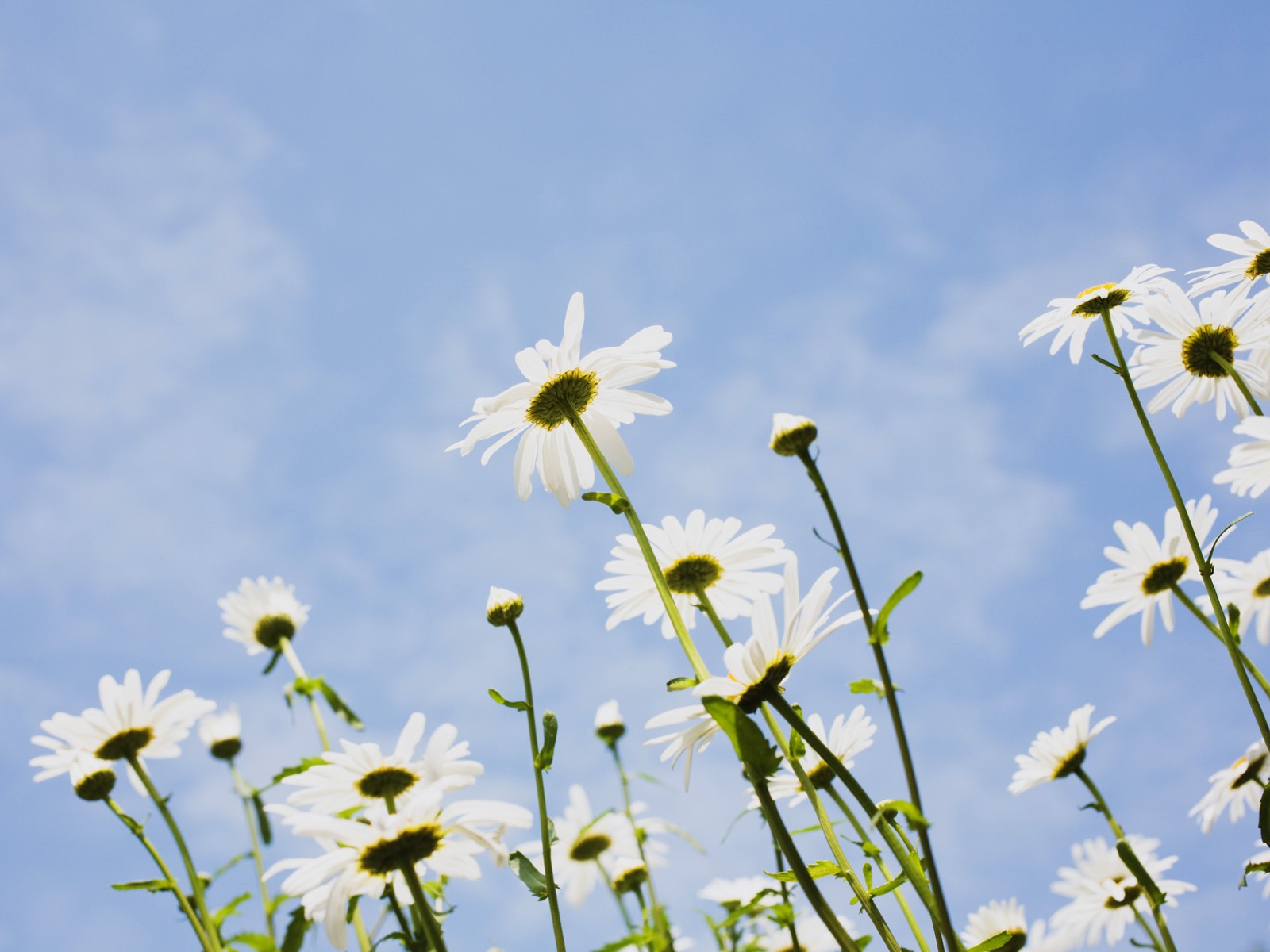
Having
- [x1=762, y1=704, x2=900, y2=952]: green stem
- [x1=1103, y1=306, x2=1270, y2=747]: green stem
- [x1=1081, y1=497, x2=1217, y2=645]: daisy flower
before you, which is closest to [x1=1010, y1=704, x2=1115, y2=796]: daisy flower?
[x1=1081, y1=497, x2=1217, y2=645]: daisy flower

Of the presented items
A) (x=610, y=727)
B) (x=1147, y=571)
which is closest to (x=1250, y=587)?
(x=1147, y=571)

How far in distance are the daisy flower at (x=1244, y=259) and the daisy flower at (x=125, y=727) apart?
3488 mm

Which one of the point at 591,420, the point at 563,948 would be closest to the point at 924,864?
the point at 563,948

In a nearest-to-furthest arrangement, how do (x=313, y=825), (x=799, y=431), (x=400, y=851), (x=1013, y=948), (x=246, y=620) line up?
(x=313, y=825)
(x=400, y=851)
(x=799, y=431)
(x=1013, y=948)
(x=246, y=620)

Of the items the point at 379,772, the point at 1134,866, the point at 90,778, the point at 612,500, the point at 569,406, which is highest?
the point at 569,406

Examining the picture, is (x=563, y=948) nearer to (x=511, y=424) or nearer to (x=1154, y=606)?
(x=511, y=424)

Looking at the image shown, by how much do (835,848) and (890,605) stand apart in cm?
47

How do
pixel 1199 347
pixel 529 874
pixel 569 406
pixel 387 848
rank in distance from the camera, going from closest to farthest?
pixel 387 848 → pixel 529 874 → pixel 569 406 → pixel 1199 347

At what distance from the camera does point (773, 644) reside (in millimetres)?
1747

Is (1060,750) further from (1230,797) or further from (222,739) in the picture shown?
(222,739)

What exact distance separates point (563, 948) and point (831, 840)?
1.89ft

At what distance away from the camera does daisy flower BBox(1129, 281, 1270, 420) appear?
2.71 meters

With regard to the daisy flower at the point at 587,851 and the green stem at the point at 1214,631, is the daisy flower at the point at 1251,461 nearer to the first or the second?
the green stem at the point at 1214,631

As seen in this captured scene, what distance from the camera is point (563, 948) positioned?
6.11 feet
